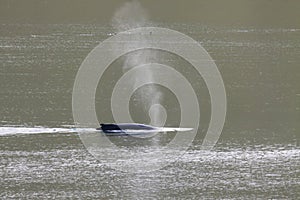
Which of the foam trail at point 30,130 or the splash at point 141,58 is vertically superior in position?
the splash at point 141,58

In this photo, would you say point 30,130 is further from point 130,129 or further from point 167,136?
point 167,136

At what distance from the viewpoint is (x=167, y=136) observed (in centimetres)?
2822

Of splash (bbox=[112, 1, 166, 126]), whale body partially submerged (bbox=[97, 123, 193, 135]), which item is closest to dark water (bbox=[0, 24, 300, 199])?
whale body partially submerged (bbox=[97, 123, 193, 135])

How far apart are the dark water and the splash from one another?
0.66 m

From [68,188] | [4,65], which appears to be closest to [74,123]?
[68,188]

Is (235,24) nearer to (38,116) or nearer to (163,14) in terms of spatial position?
(163,14)

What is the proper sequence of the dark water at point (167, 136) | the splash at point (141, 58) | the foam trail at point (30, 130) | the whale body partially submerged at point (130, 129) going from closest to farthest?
the dark water at point (167, 136) < the whale body partially submerged at point (130, 129) < the foam trail at point (30, 130) < the splash at point (141, 58)

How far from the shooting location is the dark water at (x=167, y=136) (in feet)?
78.0

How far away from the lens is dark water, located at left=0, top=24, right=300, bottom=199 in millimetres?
23766

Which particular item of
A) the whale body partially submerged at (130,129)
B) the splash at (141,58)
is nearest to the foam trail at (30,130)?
the whale body partially submerged at (130,129)

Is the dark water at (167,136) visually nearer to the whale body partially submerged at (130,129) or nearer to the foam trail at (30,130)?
the foam trail at (30,130)

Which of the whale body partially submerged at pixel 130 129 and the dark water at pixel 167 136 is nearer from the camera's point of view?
the dark water at pixel 167 136

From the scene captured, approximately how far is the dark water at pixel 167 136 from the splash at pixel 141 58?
657 millimetres

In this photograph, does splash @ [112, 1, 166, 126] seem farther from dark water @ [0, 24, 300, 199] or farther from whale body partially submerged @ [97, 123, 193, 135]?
whale body partially submerged @ [97, 123, 193, 135]
